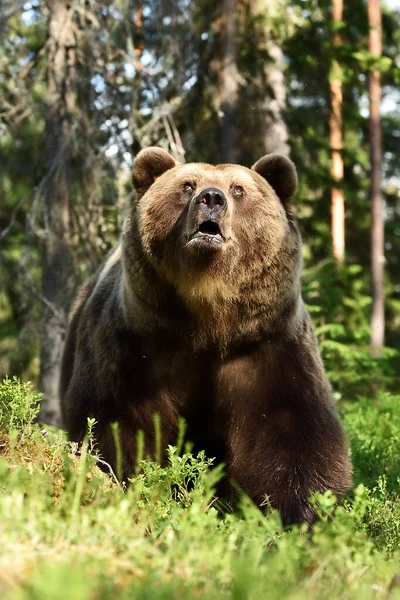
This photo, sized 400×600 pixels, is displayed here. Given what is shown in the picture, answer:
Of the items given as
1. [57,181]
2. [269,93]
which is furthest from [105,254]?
[269,93]

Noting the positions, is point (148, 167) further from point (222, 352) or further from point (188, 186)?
point (222, 352)

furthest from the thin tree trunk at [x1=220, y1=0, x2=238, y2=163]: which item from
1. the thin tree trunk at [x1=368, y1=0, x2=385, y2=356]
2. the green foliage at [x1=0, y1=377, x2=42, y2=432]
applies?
the thin tree trunk at [x1=368, y1=0, x2=385, y2=356]

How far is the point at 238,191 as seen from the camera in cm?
523

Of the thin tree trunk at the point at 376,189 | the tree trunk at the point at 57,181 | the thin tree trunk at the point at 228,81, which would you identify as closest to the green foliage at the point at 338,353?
the thin tree trunk at the point at 228,81

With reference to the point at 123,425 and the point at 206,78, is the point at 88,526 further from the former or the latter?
the point at 206,78

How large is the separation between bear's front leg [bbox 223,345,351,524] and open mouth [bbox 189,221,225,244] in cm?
91

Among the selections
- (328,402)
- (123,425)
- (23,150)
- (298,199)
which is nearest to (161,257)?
(123,425)

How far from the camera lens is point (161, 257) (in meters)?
5.08

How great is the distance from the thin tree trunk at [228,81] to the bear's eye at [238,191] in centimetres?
746

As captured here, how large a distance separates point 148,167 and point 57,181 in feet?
18.3

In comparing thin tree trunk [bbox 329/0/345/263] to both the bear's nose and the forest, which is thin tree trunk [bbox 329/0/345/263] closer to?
the forest

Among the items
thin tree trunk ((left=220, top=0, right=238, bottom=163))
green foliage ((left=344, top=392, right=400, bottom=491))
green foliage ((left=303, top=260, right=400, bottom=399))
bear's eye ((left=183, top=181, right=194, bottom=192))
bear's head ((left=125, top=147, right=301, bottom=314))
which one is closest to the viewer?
bear's head ((left=125, top=147, right=301, bottom=314))

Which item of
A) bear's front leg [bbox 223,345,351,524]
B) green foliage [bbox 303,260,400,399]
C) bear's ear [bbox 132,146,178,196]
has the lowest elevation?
green foliage [bbox 303,260,400,399]

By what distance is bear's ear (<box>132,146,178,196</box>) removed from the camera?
18.3ft
